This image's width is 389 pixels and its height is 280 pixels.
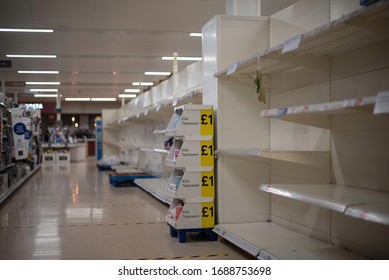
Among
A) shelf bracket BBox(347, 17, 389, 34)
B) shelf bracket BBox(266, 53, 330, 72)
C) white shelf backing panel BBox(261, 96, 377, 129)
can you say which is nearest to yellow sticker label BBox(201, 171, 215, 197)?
white shelf backing panel BBox(261, 96, 377, 129)

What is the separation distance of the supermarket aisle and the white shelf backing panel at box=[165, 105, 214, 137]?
1.05 m

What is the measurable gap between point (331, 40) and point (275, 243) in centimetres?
157

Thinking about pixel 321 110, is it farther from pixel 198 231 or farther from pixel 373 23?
pixel 198 231

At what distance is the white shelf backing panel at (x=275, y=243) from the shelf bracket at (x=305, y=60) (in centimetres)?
135

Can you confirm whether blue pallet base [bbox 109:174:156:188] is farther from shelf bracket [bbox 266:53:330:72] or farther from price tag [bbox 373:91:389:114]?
price tag [bbox 373:91:389:114]

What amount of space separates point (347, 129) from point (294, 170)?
0.86 meters

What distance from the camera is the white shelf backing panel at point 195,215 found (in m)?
4.19

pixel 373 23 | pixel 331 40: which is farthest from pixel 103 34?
pixel 373 23

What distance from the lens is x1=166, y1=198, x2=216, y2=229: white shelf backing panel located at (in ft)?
13.7

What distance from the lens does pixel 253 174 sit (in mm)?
4289

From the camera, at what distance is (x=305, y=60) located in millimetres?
3295

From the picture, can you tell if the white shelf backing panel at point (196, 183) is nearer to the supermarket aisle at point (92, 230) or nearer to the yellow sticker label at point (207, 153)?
the yellow sticker label at point (207, 153)

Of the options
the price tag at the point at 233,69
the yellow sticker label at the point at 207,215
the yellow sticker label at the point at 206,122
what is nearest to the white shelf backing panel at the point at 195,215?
the yellow sticker label at the point at 207,215

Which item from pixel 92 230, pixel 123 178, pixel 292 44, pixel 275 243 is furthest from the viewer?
pixel 123 178
